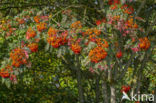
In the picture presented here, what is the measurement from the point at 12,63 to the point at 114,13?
1.71 m

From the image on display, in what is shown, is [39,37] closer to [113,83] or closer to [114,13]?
[114,13]

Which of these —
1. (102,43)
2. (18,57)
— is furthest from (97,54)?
(18,57)

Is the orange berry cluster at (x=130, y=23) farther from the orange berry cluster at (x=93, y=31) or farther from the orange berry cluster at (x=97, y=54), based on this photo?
the orange berry cluster at (x=97, y=54)

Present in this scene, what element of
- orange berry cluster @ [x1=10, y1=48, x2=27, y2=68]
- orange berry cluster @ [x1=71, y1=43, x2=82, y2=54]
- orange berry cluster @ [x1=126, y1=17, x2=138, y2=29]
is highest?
orange berry cluster @ [x1=126, y1=17, x2=138, y2=29]

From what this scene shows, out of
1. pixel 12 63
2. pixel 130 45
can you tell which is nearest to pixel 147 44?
pixel 130 45

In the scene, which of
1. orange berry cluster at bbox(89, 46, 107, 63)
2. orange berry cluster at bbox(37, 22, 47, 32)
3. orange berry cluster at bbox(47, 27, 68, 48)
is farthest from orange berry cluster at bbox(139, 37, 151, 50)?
orange berry cluster at bbox(37, 22, 47, 32)

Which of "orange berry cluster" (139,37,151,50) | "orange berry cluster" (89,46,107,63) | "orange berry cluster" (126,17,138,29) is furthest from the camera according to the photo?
"orange berry cluster" (126,17,138,29)

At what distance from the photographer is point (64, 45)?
3.79 m

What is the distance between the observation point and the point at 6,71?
3717 millimetres

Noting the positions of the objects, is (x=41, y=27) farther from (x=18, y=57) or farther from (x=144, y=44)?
(x=144, y=44)

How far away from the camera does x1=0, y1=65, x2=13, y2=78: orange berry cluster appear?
3713 millimetres

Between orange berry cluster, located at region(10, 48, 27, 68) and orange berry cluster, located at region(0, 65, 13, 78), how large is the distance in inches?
3.2

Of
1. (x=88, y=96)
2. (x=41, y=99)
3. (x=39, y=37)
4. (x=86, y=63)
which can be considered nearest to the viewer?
(x=86, y=63)

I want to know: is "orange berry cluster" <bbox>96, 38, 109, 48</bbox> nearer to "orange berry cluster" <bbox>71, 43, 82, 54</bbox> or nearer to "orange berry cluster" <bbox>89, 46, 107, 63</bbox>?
"orange berry cluster" <bbox>89, 46, 107, 63</bbox>
